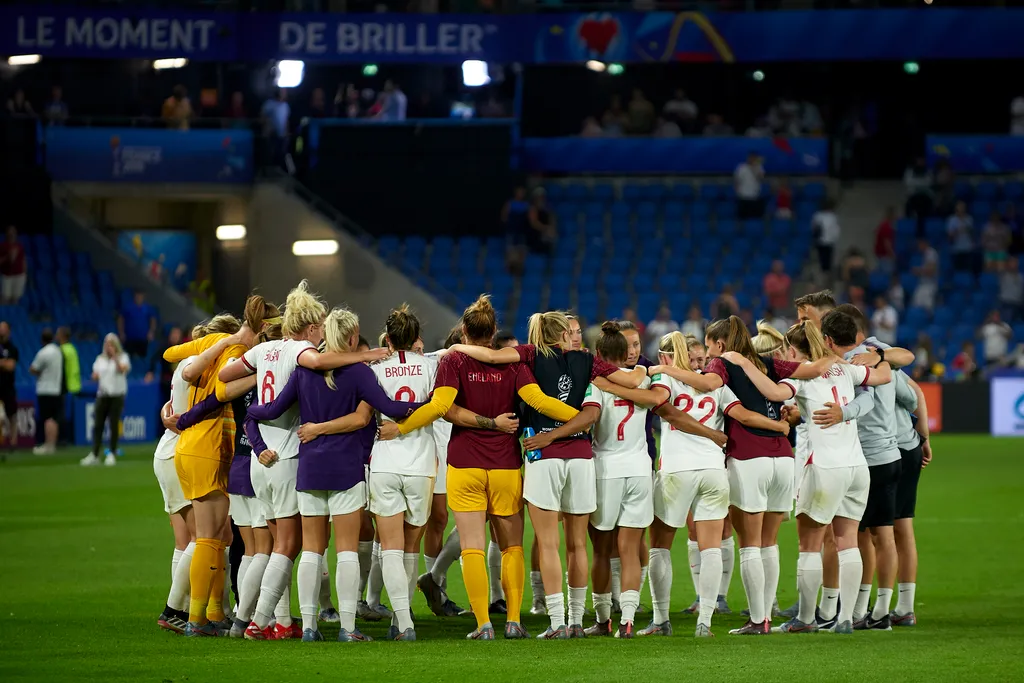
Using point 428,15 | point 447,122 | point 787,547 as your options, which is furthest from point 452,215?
point 787,547

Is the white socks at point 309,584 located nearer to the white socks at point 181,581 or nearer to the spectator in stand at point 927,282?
the white socks at point 181,581

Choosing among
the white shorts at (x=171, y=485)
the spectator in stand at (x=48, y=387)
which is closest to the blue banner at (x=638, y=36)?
the spectator in stand at (x=48, y=387)

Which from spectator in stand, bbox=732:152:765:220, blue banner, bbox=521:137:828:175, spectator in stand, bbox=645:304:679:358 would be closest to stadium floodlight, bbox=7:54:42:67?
blue banner, bbox=521:137:828:175

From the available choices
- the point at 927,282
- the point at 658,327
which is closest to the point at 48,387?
the point at 658,327

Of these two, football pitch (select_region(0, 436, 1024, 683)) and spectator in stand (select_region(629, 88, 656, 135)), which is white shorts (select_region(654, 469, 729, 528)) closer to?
football pitch (select_region(0, 436, 1024, 683))

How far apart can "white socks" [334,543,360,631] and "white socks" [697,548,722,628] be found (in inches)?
88.8

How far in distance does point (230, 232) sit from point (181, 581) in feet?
73.5

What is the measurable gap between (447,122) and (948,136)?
37.0ft

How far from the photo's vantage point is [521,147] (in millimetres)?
31969

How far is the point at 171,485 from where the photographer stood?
9.89 m

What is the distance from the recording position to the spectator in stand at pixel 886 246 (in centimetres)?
3125

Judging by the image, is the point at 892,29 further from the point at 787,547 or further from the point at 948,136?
the point at 787,547

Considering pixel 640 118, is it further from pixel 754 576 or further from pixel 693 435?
pixel 754 576

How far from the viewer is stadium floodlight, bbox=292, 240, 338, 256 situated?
99.6 ft
